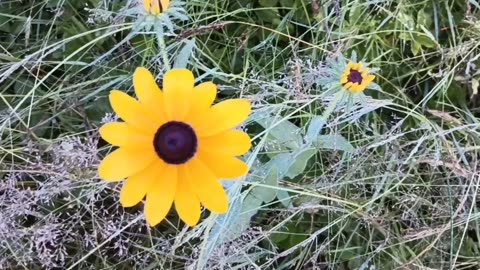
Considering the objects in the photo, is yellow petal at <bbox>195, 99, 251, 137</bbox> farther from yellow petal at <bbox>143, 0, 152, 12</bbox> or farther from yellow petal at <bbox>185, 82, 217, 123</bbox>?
yellow petal at <bbox>143, 0, 152, 12</bbox>

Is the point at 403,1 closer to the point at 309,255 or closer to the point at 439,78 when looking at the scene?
the point at 439,78

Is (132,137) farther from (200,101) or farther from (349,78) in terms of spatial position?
(349,78)

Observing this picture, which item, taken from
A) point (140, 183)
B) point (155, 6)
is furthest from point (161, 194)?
point (155, 6)

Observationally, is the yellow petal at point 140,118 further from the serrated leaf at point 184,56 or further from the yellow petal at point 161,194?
the serrated leaf at point 184,56

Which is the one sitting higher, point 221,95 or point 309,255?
point 221,95

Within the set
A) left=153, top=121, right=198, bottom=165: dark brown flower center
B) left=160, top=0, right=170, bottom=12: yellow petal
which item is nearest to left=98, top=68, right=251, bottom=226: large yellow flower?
left=153, top=121, right=198, bottom=165: dark brown flower center

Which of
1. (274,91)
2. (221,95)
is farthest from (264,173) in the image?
(221,95)
